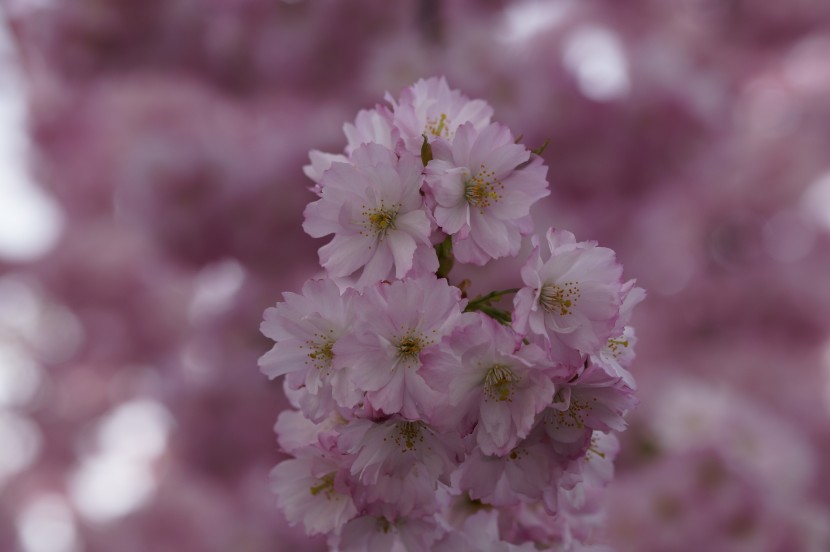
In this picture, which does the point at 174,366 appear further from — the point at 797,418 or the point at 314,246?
the point at 797,418

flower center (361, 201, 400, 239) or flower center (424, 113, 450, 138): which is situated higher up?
flower center (424, 113, 450, 138)

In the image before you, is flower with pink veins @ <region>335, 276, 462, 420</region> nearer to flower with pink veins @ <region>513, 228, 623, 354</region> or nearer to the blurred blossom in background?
flower with pink veins @ <region>513, 228, 623, 354</region>

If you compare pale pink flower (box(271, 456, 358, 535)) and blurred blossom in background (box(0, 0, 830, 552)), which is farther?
blurred blossom in background (box(0, 0, 830, 552))

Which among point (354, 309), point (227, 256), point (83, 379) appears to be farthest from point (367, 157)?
point (83, 379)

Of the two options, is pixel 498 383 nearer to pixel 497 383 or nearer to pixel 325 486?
pixel 497 383

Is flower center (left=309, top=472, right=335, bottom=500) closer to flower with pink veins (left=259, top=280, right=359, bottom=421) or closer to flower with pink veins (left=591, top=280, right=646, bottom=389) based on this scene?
flower with pink veins (left=259, top=280, right=359, bottom=421)

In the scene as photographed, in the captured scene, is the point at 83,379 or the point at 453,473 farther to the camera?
the point at 83,379

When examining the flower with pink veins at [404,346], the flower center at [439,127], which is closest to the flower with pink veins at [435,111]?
the flower center at [439,127]

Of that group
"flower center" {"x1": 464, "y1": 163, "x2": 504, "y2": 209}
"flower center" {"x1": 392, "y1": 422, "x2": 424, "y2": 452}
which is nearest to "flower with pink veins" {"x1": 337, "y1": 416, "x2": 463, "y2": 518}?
"flower center" {"x1": 392, "y1": 422, "x2": 424, "y2": 452}
